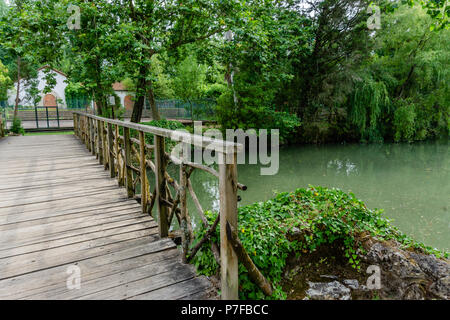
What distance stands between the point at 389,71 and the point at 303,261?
55.0 ft

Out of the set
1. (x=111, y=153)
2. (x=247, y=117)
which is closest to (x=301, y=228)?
(x=111, y=153)

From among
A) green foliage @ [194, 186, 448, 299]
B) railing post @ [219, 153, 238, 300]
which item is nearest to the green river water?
green foliage @ [194, 186, 448, 299]

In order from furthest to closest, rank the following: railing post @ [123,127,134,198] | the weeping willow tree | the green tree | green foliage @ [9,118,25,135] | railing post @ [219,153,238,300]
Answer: the green tree < the weeping willow tree < green foliage @ [9,118,25,135] < railing post @ [123,127,134,198] < railing post @ [219,153,238,300]

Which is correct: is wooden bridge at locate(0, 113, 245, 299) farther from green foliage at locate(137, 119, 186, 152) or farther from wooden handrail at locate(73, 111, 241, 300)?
green foliage at locate(137, 119, 186, 152)

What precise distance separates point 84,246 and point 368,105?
661 inches

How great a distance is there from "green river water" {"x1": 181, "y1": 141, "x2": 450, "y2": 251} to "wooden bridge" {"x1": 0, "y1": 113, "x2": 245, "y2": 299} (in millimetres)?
2693

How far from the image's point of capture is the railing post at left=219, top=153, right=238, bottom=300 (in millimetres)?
1913

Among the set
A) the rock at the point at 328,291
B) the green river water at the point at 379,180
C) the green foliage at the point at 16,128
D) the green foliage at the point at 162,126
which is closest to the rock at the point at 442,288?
the rock at the point at 328,291

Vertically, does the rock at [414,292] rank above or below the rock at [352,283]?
above

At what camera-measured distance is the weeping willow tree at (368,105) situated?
1614cm

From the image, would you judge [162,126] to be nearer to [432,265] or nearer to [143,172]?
[143,172]

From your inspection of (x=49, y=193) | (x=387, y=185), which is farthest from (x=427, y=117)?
(x=49, y=193)

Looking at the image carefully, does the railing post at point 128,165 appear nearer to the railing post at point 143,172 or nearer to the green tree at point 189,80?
the railing post at point 143,172

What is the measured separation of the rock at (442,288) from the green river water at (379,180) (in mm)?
2138
